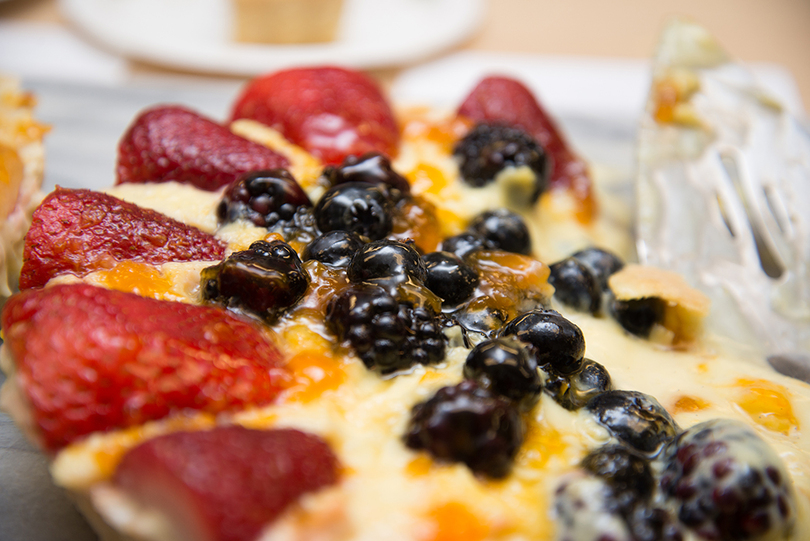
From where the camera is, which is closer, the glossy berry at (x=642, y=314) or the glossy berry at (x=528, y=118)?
the glossy berry at (x=642, y=314)

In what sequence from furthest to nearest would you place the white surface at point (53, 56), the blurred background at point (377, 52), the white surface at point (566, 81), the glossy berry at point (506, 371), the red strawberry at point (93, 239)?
the white surface at point (566, 81) < the white surface at point (53, 56) < the blurred background at point (377, 52) < the red strawberry at point (93, 239) < the glossy berry at point (506, 371)

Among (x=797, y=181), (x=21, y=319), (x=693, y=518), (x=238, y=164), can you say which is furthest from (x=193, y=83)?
(x=693, y=518)

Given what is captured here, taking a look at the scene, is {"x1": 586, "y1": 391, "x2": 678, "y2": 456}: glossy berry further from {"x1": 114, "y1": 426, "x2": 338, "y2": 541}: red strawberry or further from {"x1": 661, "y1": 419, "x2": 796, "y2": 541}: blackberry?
{"x1": 114, "y1": 426, "x2": 338, "y2": 541}: red strawberry

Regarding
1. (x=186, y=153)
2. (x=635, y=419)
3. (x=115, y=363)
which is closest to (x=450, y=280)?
(x=635, y=419)

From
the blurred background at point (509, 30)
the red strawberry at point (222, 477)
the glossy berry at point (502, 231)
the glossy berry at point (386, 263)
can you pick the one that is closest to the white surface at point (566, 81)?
the blurred background at point (509, 30)

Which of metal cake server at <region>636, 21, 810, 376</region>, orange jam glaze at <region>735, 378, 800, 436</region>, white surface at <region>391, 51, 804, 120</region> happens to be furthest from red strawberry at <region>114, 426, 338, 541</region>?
white surface at <region>391, 51, 804, 120</region>

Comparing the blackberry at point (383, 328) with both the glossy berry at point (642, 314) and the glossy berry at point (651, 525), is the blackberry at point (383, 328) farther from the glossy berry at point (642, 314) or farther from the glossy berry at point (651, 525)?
the glossy berry at point (642, 314)
